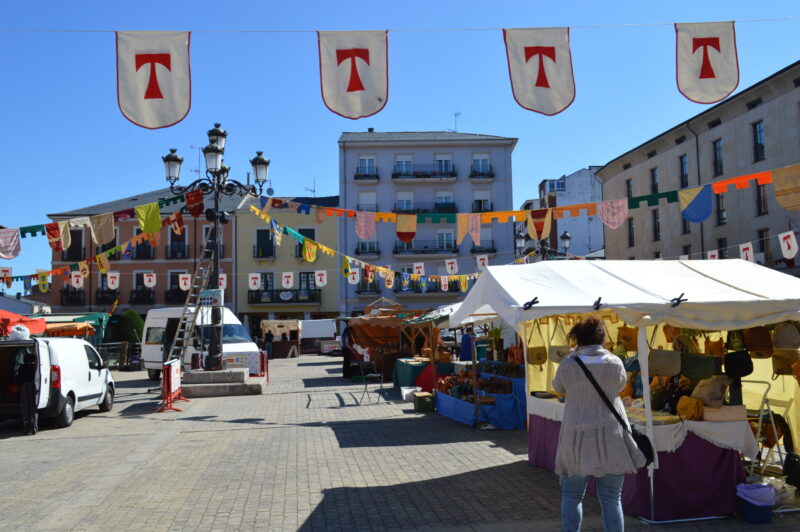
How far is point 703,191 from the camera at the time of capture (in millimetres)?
12352

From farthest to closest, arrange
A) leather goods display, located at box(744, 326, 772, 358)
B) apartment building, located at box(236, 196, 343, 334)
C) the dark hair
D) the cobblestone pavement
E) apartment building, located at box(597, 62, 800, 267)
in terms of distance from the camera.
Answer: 1. apartment building, located at box(236, 196, 343, 334)
2. apartment building, located at box(597, 62, 800, 267)
3. leather goods display, located at box(744, 326, 772, 358)
4. the cobblestone pavement
5. the dark hair

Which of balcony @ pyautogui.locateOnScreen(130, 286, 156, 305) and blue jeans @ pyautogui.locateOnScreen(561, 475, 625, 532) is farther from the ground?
balcony @ pyautogui.locateOnScreen(130, 286, 156, 305)

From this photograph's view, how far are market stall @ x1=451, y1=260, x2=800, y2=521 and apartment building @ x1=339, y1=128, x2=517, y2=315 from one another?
40.3m

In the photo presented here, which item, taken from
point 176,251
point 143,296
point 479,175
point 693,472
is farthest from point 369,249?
point 693,472

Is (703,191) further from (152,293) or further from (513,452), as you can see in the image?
(152,293)

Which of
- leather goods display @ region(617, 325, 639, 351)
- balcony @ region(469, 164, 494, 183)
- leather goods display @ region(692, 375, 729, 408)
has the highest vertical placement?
balcony @ region(469, 164, 494, 183)

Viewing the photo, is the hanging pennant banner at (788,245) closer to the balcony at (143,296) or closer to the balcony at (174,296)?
the balcony at (174,296)

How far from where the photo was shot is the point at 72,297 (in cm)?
4694

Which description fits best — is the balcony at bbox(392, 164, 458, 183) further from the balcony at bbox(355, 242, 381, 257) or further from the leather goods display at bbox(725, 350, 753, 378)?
the leather goods display at bbox(725, 350, 753, 378)

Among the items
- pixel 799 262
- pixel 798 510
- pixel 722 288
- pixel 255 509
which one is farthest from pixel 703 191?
pixel 799 262

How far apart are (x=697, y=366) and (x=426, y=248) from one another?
41.3 meters

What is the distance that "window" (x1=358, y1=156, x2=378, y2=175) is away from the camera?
162 feet

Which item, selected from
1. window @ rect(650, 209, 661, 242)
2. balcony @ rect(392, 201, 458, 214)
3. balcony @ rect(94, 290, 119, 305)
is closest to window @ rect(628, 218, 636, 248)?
window @ rect(650, 209, 661, 242)

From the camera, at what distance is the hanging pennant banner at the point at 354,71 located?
852 cm
